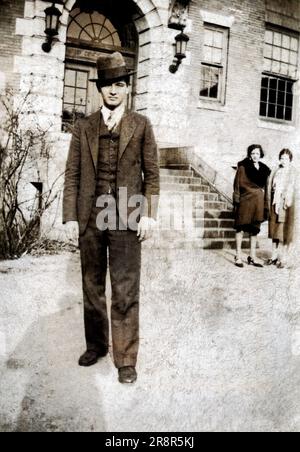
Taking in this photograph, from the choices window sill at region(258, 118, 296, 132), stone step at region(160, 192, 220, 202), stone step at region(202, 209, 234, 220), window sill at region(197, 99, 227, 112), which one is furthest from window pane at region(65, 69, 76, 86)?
window sill at region(258, 118, 296, 132)

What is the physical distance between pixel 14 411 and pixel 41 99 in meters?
6.80

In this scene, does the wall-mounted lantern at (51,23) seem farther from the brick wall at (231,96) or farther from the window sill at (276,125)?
the window sill at (276,125)

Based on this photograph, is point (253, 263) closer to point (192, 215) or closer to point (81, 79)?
point (192, 215)

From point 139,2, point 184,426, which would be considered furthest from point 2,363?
point 139,2

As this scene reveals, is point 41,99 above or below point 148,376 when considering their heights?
above

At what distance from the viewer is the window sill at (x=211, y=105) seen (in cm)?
1012

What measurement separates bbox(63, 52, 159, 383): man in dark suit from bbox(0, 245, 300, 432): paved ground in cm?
34

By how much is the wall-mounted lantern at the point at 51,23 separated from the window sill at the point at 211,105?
11.5ft

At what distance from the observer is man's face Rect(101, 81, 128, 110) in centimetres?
299

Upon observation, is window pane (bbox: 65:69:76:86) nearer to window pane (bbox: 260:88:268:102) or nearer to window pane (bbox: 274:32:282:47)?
window pane (bbox: 260:88:268:102)

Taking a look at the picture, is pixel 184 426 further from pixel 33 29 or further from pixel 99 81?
pixel 33 29

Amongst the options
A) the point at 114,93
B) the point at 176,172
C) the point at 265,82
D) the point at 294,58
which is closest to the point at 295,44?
the point at 294,58

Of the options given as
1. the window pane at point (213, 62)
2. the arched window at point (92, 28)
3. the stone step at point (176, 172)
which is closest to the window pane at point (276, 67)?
the window pane at point (213, 62)

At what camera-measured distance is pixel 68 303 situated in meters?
4.35
